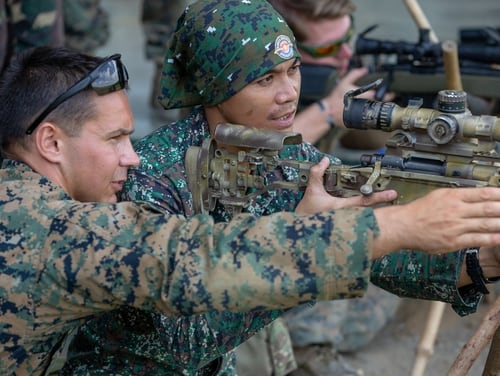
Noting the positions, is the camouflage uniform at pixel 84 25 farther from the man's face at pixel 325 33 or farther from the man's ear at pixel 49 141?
the man's ear at pixel 49 141

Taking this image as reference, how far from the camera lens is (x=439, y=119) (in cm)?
231

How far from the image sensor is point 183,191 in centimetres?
275

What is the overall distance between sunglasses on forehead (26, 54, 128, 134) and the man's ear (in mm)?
22

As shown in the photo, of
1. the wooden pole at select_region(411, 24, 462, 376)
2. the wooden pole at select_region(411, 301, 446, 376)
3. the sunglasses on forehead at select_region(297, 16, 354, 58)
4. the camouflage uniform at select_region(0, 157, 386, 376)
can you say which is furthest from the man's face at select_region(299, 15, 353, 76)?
the camouflage uniform at select_region(0, 157, 386, 376)

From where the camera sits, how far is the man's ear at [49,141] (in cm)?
237

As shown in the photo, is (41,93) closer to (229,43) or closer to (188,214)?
(188,214)

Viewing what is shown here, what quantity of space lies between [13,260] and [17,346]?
0.81 ft

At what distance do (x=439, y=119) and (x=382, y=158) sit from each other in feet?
0.65

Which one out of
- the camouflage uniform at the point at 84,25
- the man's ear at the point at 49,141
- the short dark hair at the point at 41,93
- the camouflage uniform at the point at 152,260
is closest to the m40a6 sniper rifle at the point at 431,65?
the short dark hair at the point at 41,93

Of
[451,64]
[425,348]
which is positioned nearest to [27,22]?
[451,64]

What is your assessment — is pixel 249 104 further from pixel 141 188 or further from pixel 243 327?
pixel 243 327

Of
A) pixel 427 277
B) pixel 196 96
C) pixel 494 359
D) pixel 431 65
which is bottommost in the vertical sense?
pixel 494 359

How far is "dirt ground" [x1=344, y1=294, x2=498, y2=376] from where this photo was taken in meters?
5.01

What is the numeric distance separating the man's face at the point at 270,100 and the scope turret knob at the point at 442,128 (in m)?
0.65
